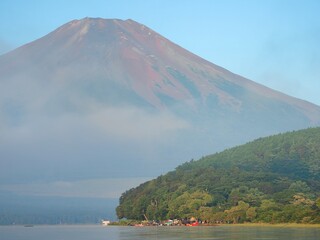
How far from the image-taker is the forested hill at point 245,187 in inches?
3198

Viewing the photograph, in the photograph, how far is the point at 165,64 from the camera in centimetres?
18988

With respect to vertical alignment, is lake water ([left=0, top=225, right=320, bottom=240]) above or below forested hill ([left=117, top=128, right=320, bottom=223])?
below

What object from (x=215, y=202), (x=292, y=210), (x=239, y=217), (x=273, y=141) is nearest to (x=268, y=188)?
(x=215, y=202)

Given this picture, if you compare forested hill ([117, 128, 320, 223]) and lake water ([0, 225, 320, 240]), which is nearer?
lake water ([0, 225, 320, 240])

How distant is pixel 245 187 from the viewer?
93.8m

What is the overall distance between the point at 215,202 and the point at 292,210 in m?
21.0

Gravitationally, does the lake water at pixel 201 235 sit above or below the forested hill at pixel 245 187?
below

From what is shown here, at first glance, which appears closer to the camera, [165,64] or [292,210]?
[292,210]

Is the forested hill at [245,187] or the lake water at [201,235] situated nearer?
the lake water at [201,235]

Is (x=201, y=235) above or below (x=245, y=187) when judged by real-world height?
below

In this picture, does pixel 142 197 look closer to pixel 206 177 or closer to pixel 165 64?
pixel 206 177

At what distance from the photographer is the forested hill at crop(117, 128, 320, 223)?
81.2 metres

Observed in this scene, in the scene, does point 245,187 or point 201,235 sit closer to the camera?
point 201,235

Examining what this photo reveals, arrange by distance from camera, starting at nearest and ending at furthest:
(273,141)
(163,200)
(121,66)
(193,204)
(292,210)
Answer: (292,210) → (193,204) → (163,200) → (273,141) → (121,66)
